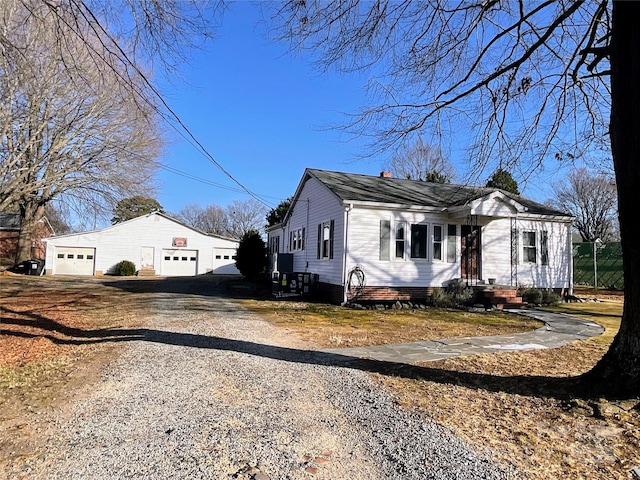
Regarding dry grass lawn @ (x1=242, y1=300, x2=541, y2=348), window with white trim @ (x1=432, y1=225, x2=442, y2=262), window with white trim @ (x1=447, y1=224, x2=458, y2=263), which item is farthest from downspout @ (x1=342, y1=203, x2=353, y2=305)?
window with white trim @ (x1=447, y1=224, x2=458, y2=263)

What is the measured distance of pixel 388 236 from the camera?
13828mm

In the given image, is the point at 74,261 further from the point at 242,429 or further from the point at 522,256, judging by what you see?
the point at 242,429

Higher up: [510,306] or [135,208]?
[135,208]

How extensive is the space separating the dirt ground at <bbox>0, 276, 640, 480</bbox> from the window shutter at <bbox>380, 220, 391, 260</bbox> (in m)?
5.60

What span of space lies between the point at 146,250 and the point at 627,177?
3427 cm

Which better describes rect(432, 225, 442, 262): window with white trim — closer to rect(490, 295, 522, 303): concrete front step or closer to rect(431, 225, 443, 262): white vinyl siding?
rect(431, 225, 443, 262): white vinyl siding

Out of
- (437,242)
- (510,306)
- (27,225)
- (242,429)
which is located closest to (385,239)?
(437,242)

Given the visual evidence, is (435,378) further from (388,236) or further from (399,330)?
(388,236)

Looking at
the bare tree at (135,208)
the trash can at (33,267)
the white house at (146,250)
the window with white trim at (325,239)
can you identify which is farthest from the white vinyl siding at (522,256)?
the trash can at (33,267)

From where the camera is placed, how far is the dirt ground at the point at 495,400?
313 cm

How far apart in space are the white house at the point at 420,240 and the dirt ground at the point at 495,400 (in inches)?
214

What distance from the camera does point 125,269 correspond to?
3219 cm

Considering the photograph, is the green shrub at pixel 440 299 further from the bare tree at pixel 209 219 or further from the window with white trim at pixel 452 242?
the bare tree at pixel 209 219

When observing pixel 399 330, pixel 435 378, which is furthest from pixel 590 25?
pixel 399 330
